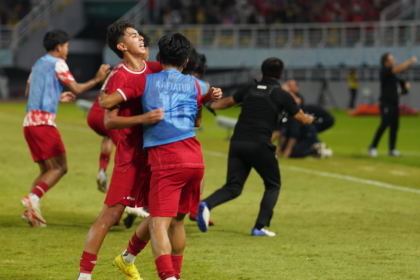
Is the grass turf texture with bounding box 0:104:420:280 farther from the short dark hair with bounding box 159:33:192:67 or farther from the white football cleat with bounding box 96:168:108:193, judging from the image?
the short dark hair with bounding box 159:33:192:67

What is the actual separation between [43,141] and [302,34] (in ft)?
92.8

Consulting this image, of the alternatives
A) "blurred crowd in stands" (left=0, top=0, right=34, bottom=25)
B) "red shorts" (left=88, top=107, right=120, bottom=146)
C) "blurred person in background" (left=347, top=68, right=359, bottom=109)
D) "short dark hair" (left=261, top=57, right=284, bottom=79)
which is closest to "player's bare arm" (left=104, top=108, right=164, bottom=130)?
"short dark hair" (left=261, top=57, right=284, bottom=79)

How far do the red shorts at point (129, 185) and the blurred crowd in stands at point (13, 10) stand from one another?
41.6 meters

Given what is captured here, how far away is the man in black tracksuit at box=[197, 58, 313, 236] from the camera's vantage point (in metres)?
6.69

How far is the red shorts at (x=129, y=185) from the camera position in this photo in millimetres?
4688

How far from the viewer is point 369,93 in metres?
31.6

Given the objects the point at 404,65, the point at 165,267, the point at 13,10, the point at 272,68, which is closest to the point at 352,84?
the point at 404,65

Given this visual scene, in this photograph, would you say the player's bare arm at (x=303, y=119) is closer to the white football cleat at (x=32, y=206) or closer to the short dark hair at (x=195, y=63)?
the short dark hair at (x=195, y=63)

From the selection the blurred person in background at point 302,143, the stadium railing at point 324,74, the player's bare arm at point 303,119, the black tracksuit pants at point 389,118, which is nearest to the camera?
the player's bare arm at point 303,119

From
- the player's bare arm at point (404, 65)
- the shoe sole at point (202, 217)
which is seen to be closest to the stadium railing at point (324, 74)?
the player's bare arm at point (404, 65)

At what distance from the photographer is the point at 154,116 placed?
4.28 m

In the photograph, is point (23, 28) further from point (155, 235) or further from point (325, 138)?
point (155, 235)

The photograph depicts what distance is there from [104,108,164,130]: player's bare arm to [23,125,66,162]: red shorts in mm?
2784

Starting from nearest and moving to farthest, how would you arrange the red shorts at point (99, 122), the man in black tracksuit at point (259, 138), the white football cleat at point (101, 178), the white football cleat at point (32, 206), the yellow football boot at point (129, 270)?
the yellow football boot at point (129, 270) → the man in black tracksuit at point (259, 138) → the white football cleat at point (32, 206) → the red shorts at point (99, 122) → the white football cleat at point (101, 178)
